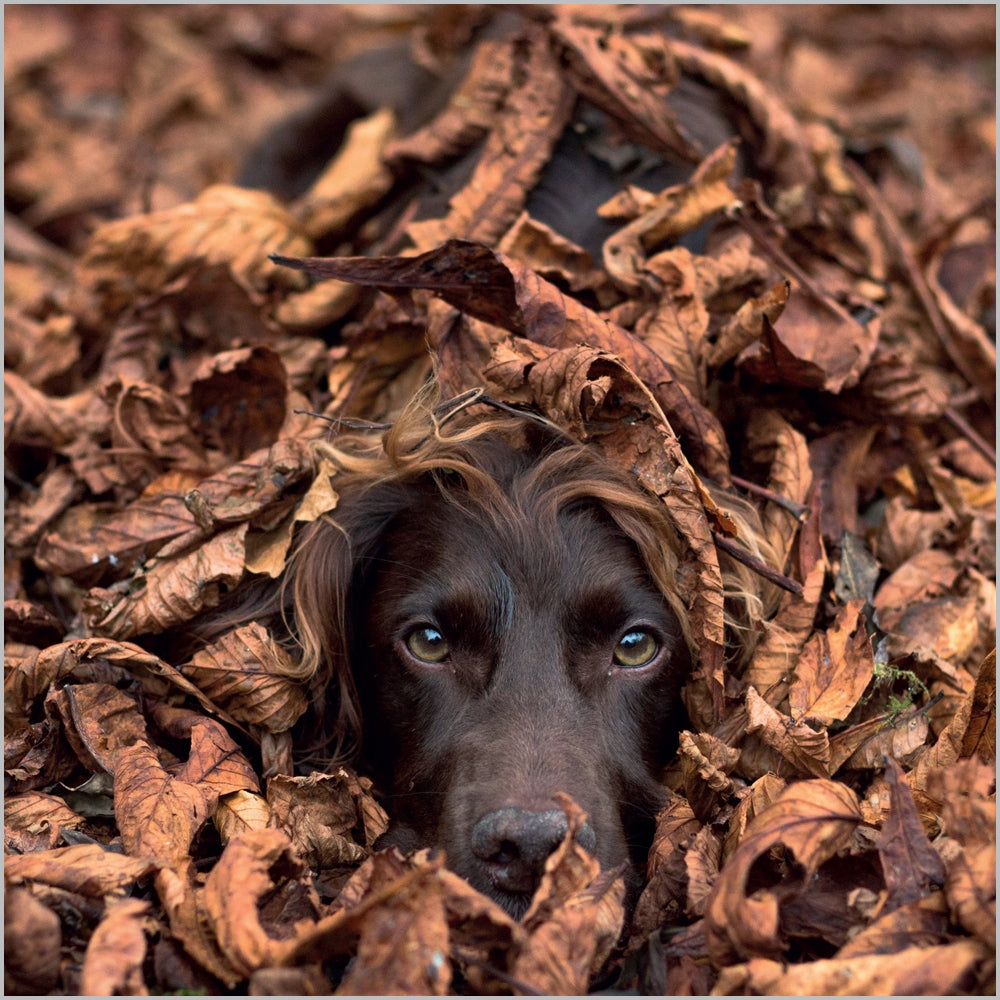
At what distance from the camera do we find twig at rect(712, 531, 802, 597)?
3148 millimetres

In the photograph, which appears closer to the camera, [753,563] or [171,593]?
[753,563]

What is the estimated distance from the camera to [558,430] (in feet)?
11.1

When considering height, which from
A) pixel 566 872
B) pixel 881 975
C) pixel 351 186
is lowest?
pixel 566 872

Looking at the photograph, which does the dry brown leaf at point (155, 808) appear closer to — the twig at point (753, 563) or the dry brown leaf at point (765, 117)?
the twig at point (753, 563)

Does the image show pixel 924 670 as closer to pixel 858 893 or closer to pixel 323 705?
pixel 858 893

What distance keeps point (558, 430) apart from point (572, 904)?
1.44 metres

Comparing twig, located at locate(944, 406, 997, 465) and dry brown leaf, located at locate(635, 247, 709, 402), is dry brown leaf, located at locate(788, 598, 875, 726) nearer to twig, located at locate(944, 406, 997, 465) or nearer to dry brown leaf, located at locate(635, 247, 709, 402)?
dry brown leaf, located at locate(635, 247, 709, 402)

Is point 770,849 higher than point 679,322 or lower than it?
lower

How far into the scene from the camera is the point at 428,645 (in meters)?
3.36

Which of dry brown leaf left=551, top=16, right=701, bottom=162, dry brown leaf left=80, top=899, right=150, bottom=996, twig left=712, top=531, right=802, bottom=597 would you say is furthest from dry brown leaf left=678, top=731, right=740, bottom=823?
dry brown leaf left=551, top=16, right=701, bottom=162

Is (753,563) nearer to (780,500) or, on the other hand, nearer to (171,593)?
(780,500)

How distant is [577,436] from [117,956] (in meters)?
1.83

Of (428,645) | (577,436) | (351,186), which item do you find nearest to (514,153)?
(351,186)

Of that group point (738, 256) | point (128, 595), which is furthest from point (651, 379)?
point (128, 595)
